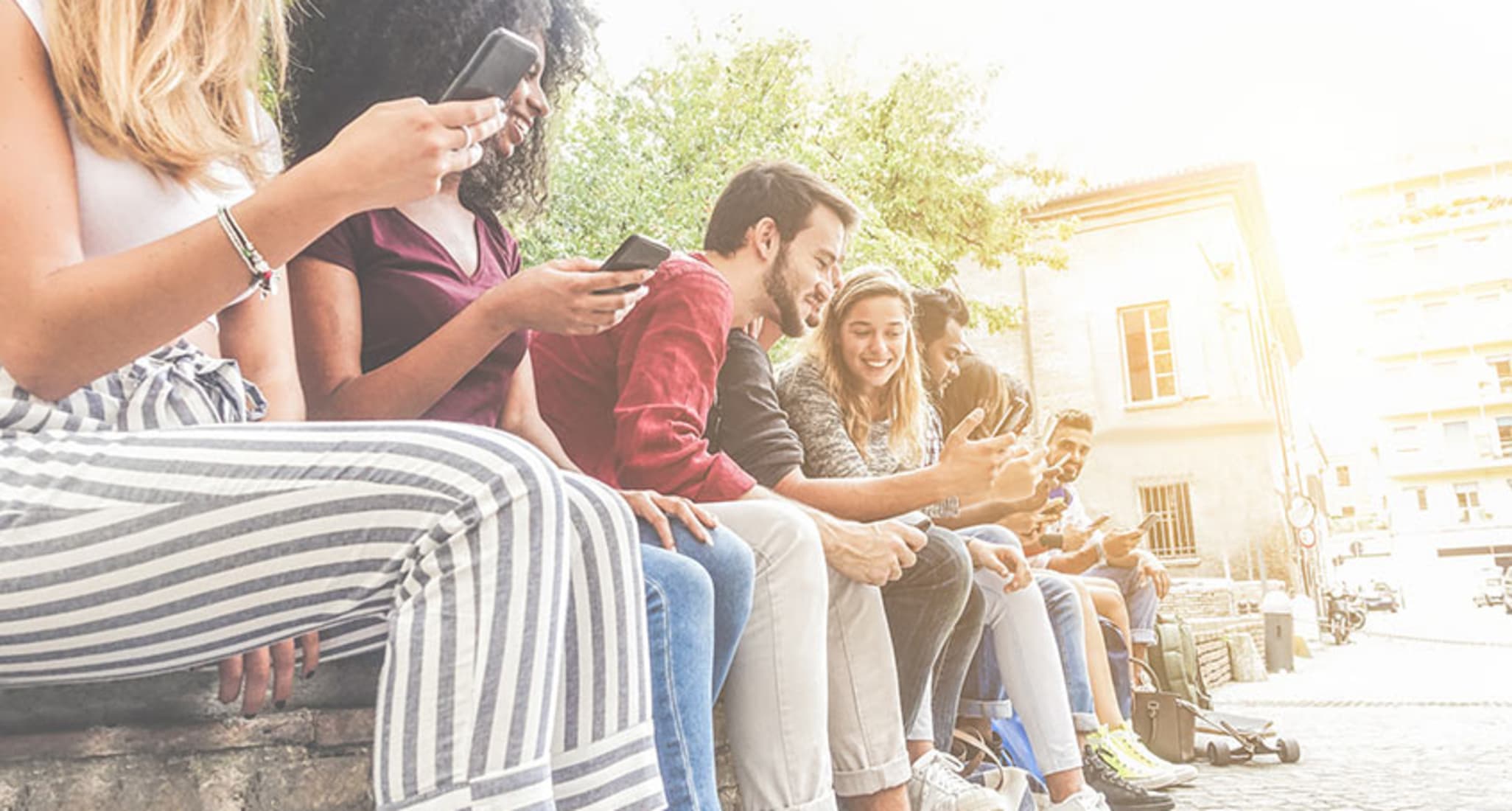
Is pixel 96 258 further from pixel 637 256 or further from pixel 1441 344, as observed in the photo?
pixel 1441 344

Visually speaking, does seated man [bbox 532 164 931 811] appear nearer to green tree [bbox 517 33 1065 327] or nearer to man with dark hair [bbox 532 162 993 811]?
man with dark hair [bbox 532 162 993 811]

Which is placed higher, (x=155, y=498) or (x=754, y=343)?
(x=754, y=343)

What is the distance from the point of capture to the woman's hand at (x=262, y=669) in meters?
1.00

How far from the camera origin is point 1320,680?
845 centimetres

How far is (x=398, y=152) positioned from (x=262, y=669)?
0.50 m

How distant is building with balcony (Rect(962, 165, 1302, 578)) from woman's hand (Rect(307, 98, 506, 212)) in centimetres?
1449

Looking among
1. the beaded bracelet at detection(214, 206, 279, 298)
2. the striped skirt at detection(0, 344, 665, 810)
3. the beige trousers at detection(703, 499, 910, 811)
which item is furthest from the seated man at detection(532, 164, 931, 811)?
the beaded bracelet at detection(214, 206, 279, 298)

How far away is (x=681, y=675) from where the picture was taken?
1151mm

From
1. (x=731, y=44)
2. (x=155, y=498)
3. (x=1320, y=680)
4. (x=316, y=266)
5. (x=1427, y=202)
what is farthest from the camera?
(x=1427, y=202)

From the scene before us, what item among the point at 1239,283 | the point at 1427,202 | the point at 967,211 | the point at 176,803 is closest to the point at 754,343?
the point at 176,803

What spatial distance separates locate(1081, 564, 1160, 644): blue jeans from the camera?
436cm

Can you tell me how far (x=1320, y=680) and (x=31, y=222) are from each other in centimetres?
939

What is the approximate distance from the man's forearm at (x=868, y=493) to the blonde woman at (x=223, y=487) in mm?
1114

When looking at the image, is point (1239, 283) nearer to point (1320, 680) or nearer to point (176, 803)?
point (1320, 680)
